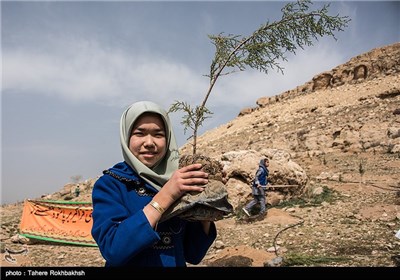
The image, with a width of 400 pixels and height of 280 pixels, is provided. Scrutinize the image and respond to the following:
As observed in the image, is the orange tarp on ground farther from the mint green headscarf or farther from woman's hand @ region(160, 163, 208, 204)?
woman's hand @ region(160, 163, 208, 204)

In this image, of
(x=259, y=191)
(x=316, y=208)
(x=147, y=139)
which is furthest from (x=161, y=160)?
(x=316, y=208)

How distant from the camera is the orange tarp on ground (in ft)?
23.4

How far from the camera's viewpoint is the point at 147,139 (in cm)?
131

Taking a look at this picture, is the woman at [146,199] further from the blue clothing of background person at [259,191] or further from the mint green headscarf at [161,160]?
the blue clothing of background person at [259,191]

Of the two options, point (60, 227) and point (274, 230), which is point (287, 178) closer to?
point (274, 230)

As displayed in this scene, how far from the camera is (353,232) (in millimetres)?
5438

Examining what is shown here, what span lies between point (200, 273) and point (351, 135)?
1574cm

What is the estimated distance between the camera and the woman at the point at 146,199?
42.7 inches

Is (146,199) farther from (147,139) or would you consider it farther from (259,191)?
(259,191)

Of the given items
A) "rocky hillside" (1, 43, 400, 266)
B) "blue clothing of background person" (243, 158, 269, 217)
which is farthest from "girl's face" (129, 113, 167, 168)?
"blue clothing of background person" (243, 158, 269, 217)

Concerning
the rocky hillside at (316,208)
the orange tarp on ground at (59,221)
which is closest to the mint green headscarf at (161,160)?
the rocky hillside at (316,208)

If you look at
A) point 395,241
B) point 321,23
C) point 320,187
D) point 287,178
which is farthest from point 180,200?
point 320,187

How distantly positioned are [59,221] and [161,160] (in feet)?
23.9

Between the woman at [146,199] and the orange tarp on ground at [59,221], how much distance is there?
20.6 ft
